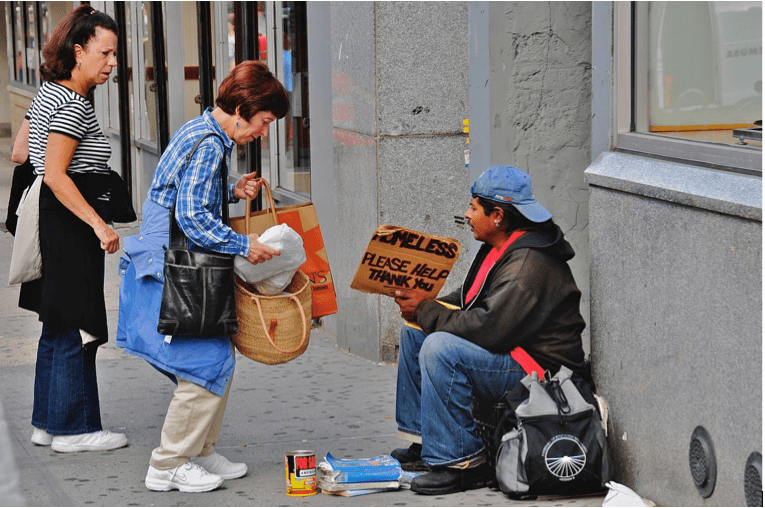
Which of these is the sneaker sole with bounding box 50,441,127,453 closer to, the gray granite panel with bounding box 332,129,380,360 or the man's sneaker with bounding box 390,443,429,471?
the man's sneaker with bounding box 390,443,429,471

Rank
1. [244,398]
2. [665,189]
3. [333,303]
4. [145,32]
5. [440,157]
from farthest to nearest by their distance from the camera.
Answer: [145,32], [440,157], [244,398], [333,303], [665,189]

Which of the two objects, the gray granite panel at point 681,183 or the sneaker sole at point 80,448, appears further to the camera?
the sneaker sole at point 80,448

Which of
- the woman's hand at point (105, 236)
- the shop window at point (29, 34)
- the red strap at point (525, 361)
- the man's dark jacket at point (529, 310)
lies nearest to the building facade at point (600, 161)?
the man's dark jacket at point (529, 310)

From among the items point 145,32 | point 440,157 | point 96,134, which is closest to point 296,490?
point 96,134

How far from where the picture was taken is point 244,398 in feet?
20.4

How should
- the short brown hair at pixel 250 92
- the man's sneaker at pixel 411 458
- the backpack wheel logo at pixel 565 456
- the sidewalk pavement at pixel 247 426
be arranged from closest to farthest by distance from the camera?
the backpack wheel logo at pixel 565 456, the short brown hair at pixel 250 92, the sidewalk pavement at pixel 247 426, the man's sneaker at pixel 411 458

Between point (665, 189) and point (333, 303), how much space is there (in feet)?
4.84

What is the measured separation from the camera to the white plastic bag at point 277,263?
177 inches

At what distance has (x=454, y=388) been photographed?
176 inches

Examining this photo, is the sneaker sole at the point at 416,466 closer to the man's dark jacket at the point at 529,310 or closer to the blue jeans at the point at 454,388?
the blue jeans at the point at 454,388

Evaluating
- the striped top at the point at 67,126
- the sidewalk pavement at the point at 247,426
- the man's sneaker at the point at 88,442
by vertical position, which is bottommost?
the sidewalk pavement at the point at 247,426

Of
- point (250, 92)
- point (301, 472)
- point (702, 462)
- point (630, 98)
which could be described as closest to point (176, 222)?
point (250, 92)

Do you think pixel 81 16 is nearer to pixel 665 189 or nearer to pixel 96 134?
pixel 96 134

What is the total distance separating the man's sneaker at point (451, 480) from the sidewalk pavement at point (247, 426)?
0.10ft
